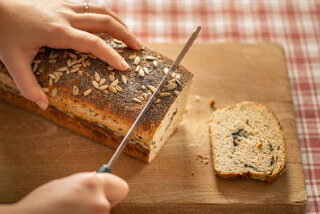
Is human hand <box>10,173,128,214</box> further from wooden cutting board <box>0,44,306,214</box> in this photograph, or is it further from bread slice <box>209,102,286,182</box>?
bread slice <box>209,102,286,182</box>

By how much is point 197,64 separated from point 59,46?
1.35 meters

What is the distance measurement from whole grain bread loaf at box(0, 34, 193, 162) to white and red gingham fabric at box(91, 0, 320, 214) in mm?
1192

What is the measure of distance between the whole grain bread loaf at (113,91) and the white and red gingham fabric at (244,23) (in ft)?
3.91

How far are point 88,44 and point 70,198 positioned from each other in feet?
3.80

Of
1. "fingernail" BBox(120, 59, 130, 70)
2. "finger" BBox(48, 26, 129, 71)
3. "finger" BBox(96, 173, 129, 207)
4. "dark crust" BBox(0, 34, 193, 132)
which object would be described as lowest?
"finger" BBox(96, 173, 129, 207)

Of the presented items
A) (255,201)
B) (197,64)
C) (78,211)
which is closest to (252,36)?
(197,64)

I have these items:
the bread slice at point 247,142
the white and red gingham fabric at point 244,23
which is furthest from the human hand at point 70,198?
the white and red gingham fabric at point 244,23

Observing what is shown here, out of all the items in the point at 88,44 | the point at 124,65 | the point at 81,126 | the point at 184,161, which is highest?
the point at 88,44

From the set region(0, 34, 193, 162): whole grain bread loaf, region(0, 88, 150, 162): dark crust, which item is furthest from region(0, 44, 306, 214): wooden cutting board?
region(0, 34, 193, 162): whole grain bread loaf

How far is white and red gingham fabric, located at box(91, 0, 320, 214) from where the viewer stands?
359cm

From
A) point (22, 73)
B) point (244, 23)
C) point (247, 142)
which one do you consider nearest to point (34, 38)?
point (22, 73)

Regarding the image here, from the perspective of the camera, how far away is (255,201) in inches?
102

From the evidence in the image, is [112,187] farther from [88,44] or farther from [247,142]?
[247,142]

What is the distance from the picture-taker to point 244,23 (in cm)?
389
